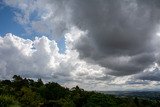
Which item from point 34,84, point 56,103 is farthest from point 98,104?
point 34,84

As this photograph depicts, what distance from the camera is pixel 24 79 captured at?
7490 inches

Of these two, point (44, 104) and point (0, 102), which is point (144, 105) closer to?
point (44, 104)

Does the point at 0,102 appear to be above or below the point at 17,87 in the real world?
below

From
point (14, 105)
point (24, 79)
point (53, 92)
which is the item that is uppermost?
point (24, 79)

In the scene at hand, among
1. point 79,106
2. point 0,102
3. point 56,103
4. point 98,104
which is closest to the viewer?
point 0,102

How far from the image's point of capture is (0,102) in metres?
98.1

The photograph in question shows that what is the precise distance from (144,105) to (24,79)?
78.8 metres

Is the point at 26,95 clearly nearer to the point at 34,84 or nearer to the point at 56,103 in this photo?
the point at 56,103

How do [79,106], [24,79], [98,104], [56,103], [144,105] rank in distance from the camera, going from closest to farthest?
[98,104], [56,103], [79,106], [144,105], [24,79]

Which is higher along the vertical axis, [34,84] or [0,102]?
[34,84]

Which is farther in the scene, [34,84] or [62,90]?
[34,84]

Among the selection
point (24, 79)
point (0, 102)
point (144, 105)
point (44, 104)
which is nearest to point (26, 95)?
point (44, 104)

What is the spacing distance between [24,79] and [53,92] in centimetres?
3778

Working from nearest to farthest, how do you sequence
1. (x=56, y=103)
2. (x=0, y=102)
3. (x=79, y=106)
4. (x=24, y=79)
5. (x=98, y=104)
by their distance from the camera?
1. (x=0, y=102)
2. (x=98, y=104)
3. (x=56, y=103)
4. (x=79, y=106)
5. (x=24, y=79)
